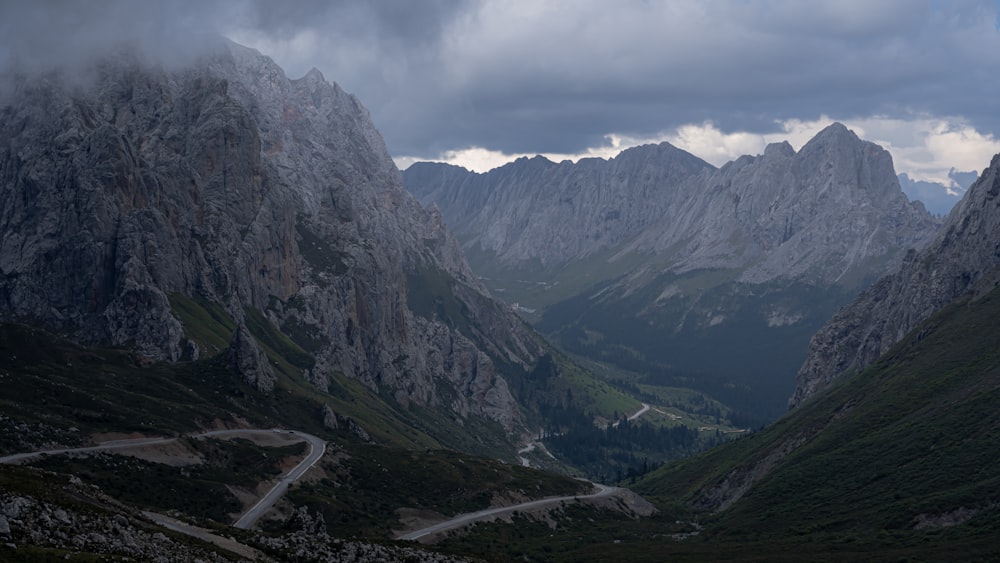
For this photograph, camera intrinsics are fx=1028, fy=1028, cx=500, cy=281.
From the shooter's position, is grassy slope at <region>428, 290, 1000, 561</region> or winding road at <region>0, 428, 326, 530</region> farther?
grassy slope at <region>428, 290, 1000, 561</region>

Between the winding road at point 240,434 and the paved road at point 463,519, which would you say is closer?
the winding road at point 240,434

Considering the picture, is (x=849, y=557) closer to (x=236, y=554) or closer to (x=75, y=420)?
(x=236, y=554)

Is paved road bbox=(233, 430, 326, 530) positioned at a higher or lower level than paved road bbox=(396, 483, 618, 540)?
higher

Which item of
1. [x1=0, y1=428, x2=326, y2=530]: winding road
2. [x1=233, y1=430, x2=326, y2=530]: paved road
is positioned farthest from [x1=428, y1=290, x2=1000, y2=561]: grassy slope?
[x1=0, y1=428, x2=326, y2=530]: winding road

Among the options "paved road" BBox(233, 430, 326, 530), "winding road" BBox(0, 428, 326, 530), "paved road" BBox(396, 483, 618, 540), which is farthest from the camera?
"paved road" BBox(396, 483, 618, 540)

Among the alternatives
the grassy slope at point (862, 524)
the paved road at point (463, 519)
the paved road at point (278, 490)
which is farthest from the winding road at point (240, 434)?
the grassy slope at point (862, 524)

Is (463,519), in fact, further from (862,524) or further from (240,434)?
(862,524)

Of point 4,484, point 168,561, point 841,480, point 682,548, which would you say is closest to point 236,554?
point 168,561

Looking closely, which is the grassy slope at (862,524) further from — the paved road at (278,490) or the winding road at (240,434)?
the winding road at (240,434)

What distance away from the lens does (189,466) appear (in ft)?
525

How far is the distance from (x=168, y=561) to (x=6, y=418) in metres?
80.0

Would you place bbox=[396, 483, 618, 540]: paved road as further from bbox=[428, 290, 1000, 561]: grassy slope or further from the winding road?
the winding road

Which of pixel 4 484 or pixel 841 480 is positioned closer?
pixel 4 484

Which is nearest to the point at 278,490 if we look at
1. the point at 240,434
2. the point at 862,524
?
the point at 240,434
